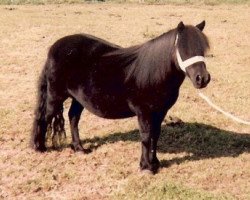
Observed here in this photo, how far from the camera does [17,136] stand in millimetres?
7562

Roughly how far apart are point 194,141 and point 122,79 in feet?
7.16

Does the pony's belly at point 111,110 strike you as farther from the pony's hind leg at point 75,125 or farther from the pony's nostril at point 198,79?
the pony's nostril at point 198,79

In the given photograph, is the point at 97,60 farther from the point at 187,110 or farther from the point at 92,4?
the point at 92,4

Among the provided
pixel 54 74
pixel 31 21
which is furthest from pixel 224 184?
pixel 31 21

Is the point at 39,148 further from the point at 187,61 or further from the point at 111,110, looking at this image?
the point at 187,61

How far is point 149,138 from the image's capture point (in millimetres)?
5961

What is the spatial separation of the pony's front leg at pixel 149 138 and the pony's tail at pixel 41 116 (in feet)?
5.62

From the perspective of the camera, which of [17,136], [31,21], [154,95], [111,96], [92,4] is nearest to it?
[154,95]

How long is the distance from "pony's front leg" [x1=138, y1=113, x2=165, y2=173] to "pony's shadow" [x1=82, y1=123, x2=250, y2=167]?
43 cm

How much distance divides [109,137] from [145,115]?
1.97 meters

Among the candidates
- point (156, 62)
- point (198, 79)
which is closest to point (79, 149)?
point (156, 62)

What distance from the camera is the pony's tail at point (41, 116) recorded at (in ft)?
22.0

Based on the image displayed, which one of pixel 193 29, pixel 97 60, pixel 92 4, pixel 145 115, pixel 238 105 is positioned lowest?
pixel 92 4

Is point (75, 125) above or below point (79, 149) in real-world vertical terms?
above
